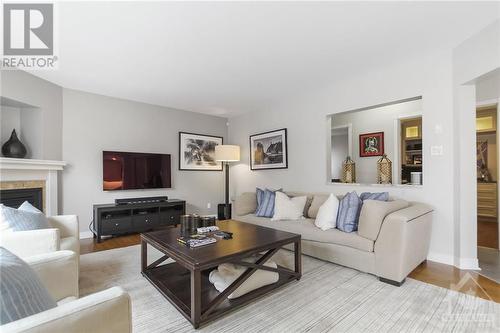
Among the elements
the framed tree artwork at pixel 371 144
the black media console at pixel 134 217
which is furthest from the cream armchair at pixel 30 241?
the framed tree artwork at pixel 371 144

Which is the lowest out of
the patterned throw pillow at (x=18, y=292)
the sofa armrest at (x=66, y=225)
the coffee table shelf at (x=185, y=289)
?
the coffee table shelf at (x=185, y=289)

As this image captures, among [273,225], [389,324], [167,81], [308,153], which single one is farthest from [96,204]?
[389,324]

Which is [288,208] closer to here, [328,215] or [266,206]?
[266,206]

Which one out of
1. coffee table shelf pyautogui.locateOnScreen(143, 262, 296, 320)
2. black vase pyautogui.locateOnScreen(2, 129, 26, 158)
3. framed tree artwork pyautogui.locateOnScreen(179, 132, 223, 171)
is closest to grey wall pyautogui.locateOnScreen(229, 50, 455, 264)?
framed tree artwork pyautogui.locateOnScreen(179, 132, 223, 171)

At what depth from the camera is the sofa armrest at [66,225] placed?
7.67 feet

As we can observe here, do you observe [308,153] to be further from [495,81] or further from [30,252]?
[30,252]

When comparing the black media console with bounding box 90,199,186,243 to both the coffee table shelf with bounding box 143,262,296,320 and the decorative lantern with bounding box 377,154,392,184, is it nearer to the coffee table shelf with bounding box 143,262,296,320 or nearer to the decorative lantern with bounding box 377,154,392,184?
the coffee table shelf with bounding box 143,262,296,320

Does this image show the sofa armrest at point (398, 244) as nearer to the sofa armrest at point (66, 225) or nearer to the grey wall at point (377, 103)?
the grey wall at point (377, 103)

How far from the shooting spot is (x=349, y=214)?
263 cm

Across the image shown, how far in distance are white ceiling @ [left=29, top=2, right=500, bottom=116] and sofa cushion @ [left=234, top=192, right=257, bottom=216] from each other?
1787mm

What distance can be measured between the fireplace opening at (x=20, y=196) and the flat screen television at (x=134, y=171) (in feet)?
2.76

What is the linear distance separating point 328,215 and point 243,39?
84.3 inches

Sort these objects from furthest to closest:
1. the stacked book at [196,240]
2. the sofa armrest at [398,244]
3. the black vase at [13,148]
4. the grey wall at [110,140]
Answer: the grey wall at [110,140] → the black vase at [13,148] → the sofa armrest at [398,244] → the stacked book at [196,240]

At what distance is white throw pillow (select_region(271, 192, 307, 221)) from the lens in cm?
328
